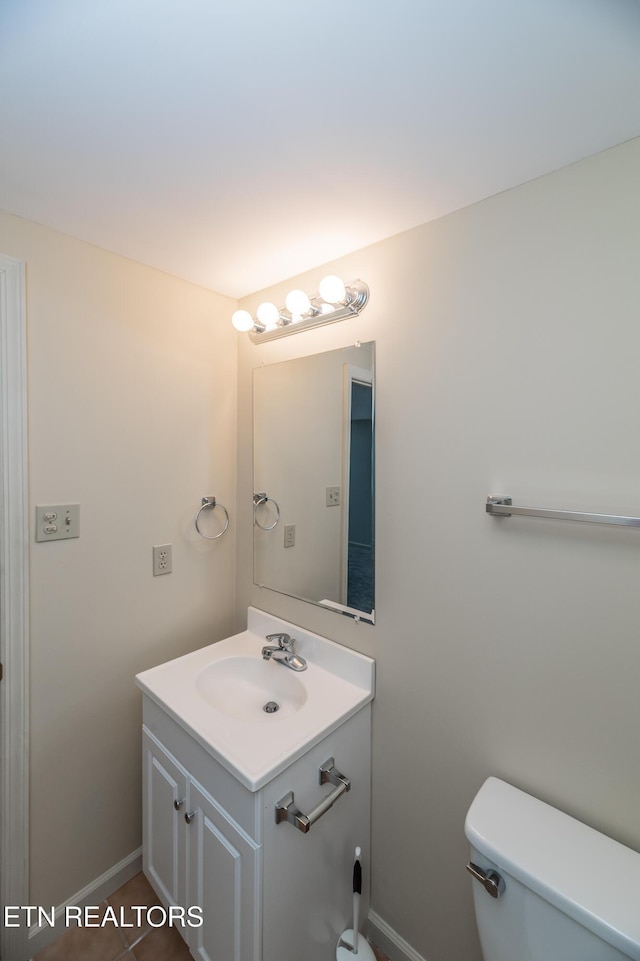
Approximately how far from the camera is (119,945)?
4.23ft

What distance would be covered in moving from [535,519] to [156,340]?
1451 millimetres

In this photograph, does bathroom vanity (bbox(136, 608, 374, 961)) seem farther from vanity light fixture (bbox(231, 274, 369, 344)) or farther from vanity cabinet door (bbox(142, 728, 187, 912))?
→ vanity light fixture (bbox(231, 274, 369, 344))

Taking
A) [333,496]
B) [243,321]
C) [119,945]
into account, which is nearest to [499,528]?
[333,496]

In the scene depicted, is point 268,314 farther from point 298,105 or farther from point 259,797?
point 259,797

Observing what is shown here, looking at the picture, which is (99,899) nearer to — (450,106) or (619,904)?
(619,904)

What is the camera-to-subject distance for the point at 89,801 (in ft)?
4.52

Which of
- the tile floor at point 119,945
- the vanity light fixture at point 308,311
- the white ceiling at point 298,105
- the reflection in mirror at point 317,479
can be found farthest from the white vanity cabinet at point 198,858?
the white ceiling at point 298,105

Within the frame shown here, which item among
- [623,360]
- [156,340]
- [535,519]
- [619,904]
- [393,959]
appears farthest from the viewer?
[156,340]

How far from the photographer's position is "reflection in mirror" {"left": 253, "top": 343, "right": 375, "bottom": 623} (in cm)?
132

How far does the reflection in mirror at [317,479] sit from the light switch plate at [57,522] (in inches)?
26.8

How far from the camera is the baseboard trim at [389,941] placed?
4.02 ft

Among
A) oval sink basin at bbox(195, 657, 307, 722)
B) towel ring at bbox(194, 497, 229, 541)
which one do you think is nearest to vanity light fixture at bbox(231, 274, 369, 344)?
towel ring at bbox(194, 497, 229, 541)

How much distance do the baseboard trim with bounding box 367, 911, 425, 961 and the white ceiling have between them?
2269 mm

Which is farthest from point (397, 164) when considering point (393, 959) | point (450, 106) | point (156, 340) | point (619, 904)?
point (393, 959)
